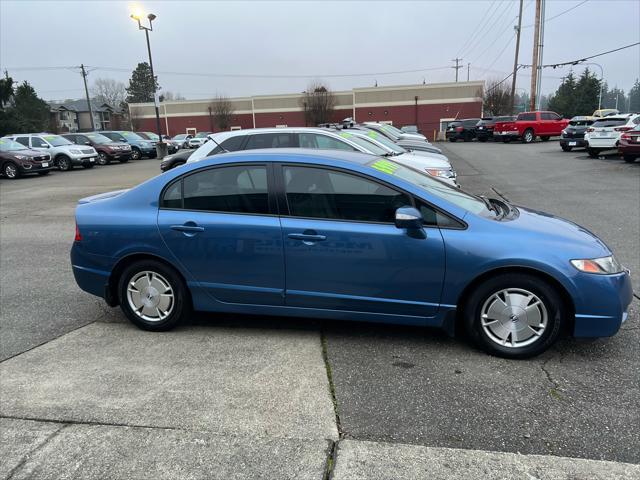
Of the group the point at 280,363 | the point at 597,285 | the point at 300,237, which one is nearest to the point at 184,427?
the point at 280,363

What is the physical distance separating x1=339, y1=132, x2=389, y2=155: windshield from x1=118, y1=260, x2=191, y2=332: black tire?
17.7ft

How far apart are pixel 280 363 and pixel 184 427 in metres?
0.95

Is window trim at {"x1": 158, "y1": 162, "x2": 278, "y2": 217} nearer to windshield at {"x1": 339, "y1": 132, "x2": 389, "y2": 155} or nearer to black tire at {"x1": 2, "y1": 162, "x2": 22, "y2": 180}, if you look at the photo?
windshield at {"x1": 339, "y1": 132, "x2": 389, "y2": 155}

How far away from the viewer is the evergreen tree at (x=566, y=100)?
233 ft

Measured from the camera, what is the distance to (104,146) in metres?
→ 26.8

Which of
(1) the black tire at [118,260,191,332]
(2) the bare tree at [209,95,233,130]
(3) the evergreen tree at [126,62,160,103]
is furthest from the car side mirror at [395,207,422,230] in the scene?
(3) the evergreen tree at [126,62,160,103]

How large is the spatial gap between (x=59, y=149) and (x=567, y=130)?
24152mm

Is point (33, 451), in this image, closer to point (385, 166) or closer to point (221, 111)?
point (385, 166)

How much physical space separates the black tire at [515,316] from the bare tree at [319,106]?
178ft

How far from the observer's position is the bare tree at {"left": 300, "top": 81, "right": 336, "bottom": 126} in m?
56.3

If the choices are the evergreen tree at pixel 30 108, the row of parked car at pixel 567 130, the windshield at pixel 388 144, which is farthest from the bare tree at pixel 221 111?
the windshield at pixel 388 144

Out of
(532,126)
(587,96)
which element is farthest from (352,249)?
(587,96)

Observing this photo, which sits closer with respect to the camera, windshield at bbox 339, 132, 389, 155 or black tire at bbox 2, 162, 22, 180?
windshield at bbox 339, 132, 389, 155

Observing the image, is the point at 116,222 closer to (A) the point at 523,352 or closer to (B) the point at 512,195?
(A) the point at 523,352
